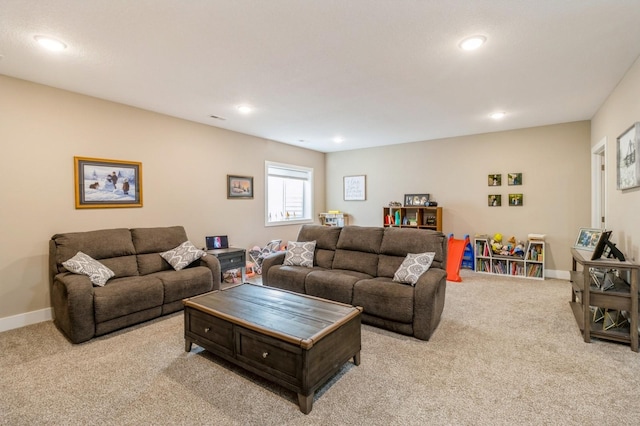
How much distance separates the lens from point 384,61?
9.03 ft

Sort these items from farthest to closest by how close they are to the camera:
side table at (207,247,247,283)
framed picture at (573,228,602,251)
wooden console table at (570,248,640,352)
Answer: side table at (207,247,247,283) < framed picture at (573,228,602,251) < wooden console table at (570,248,640,352)

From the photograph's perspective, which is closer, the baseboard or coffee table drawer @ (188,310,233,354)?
coffee table drawer @ (188,310,233,354)

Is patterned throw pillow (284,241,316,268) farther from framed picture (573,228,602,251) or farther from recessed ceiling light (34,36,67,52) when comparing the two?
framed picture (573,228,602,251)

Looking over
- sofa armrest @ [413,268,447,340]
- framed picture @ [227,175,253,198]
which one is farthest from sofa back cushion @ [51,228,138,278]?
sofa armrest @ [413,268,447,340]

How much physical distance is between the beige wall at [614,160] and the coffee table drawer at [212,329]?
3.54 meters

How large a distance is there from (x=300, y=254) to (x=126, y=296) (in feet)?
6.53

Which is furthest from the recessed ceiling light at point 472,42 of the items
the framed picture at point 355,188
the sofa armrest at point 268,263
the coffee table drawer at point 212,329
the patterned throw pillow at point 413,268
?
the framed picture at point 355,188

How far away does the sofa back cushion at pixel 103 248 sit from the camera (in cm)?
325

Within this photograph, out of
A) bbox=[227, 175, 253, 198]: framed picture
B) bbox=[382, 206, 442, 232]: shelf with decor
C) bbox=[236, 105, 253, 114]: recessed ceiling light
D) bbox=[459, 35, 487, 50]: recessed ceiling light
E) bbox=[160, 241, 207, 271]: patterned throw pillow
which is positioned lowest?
bbox=[160, 241, 207, 271]: patterned throw pillow

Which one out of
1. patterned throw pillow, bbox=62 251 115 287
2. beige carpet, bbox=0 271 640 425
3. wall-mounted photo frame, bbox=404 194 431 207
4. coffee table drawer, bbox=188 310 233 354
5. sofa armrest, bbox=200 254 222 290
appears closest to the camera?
beige carpet, bbox=0 271 640 425

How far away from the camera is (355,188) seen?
7133 millimetres

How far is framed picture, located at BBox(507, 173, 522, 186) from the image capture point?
527 centimetres

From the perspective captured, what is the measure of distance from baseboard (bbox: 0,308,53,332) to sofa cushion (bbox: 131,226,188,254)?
1.08 meters

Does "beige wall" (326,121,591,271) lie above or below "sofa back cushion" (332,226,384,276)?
above
